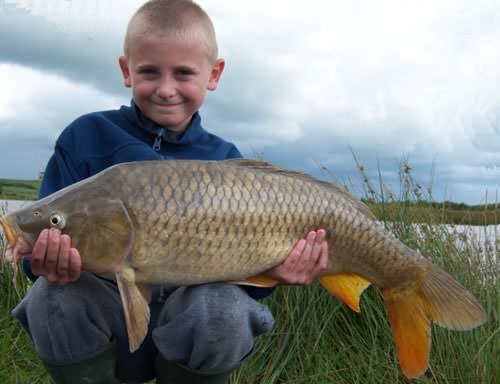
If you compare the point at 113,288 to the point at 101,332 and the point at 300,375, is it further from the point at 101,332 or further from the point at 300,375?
the point at 300,375

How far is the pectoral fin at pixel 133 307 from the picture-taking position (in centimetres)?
183

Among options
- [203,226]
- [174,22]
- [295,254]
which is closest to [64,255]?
[203,226]

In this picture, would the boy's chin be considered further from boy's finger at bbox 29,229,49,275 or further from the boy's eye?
boy's finger at bbox 29,229,49,275

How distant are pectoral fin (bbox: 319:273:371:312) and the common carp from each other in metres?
0.01

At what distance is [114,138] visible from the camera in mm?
2320

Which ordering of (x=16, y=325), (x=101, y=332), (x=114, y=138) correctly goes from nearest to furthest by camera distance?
(x=101, y=332) → (x=114, y=138) → (x=16, y=325)

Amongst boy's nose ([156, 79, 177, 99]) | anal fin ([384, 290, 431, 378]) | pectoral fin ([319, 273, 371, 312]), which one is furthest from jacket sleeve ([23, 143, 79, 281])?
anal fin ([384, 290, 431, 378])

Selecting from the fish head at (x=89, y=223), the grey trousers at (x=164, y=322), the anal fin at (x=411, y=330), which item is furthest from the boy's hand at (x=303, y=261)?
the fish head at (x=89, y=223)

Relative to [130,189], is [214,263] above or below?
below

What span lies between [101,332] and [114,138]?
720mm

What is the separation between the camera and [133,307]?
1.85m

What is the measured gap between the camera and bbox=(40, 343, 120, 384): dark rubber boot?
2.02 metres

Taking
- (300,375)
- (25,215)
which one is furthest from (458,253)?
(25,215)

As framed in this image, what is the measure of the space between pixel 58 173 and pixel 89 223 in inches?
20.2
